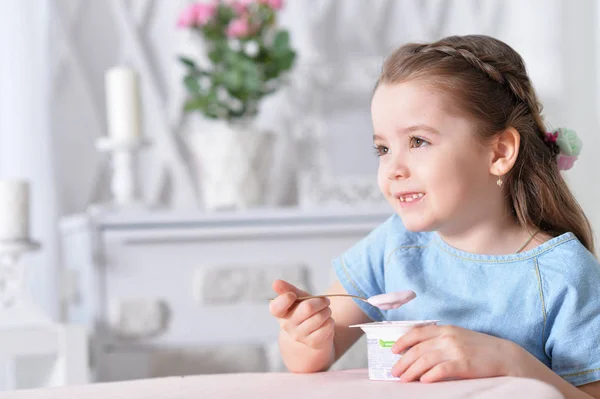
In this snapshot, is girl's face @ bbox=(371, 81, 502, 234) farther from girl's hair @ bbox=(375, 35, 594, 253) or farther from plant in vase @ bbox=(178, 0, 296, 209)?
plant in vase @ bbox=(178, 0, 296, 209)

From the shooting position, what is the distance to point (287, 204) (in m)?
2.12

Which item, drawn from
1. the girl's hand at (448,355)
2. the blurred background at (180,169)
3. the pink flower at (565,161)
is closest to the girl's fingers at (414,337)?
the girl's hand at (448,355)

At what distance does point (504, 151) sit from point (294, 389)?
410 mm

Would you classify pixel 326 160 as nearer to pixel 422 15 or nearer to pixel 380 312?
pixel 422 15

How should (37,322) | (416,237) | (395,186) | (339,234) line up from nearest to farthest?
(395,186) → (416,237) → (37,322) → (339,234)

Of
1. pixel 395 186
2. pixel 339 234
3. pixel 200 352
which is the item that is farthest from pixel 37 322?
pixel 395 186

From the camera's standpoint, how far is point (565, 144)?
3.35 ft

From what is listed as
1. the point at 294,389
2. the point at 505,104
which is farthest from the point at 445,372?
the point at 505,104

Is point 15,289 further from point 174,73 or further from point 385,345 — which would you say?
point 385,345

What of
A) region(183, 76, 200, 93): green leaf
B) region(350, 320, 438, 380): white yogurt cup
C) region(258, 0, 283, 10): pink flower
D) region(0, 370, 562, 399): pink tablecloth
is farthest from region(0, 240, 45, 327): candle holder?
region(350, 320, 438, 380): white yogurt cup

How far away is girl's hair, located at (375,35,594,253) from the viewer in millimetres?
960

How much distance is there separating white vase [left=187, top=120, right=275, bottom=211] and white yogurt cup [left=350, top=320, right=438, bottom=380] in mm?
1021

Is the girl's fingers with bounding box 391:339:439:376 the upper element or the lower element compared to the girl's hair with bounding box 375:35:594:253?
lower

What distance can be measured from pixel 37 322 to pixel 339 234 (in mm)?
607
